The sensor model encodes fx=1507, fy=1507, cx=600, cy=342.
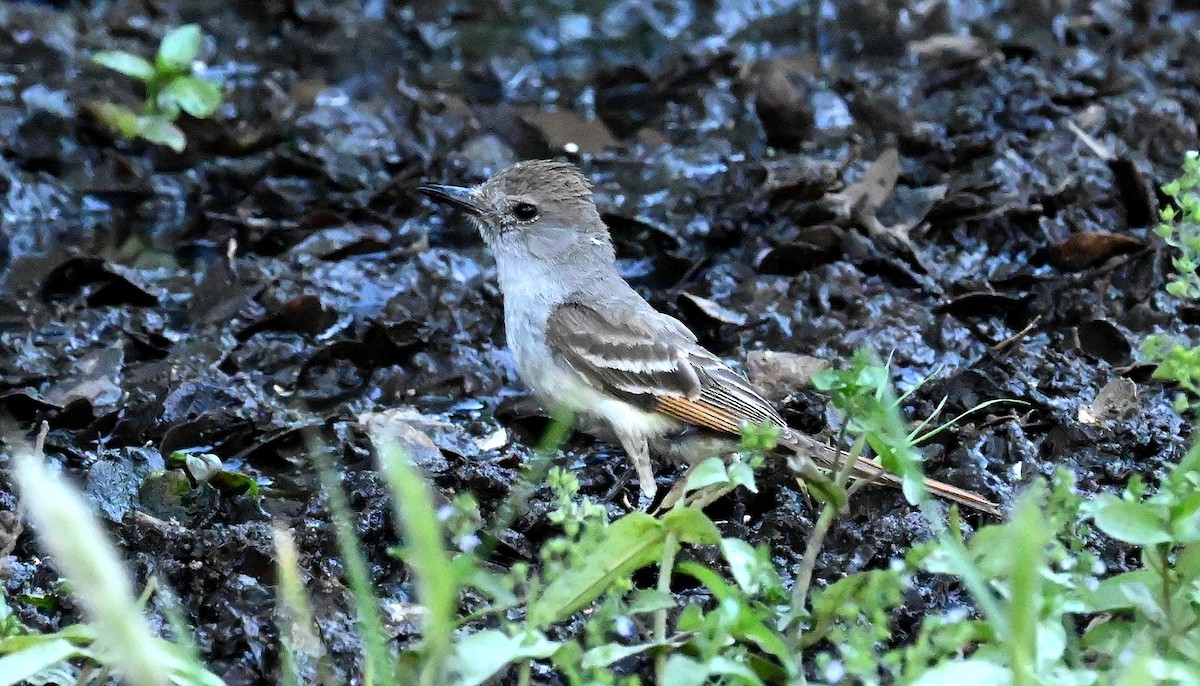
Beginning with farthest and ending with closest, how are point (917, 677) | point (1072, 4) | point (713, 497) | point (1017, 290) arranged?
point (1072, 4) → point (1017, 290) → point (713, 497) → point (917, 677)

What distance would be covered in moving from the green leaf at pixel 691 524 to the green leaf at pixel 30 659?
1444mm

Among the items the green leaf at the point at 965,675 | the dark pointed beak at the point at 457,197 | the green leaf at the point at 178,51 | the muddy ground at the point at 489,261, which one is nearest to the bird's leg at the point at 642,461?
the muddy ground at the point at 489,261

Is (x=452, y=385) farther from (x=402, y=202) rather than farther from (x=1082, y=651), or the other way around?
(x=1082, y=651)

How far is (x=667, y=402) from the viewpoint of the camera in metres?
5.74

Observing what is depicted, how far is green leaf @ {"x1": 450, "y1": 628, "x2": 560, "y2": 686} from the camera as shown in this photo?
11.2ft

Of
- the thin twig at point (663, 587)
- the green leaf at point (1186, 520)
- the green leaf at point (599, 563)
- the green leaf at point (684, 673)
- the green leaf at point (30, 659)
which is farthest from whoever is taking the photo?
the thin twig at point (663, 587)

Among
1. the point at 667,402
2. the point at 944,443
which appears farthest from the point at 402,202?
the point at 944,443

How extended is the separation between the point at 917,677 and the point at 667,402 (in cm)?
254

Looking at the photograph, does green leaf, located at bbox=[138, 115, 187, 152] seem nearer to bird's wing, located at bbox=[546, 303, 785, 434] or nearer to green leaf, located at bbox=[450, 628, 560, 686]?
bird's wing, located at bbox=[546, 303, 785, 434]

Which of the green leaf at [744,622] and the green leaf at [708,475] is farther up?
the green leaf at [708,475]

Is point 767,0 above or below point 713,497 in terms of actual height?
below

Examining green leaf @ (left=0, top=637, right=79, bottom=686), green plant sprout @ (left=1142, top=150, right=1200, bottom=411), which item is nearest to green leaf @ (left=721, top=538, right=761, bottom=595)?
green plant sprout @ (left=1142, top=150, right=1200, bottom=411)

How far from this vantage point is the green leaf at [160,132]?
7.98m

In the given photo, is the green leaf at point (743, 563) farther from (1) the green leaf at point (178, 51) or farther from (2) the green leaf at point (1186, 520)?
(1) the green leaf at point (178, 51)
